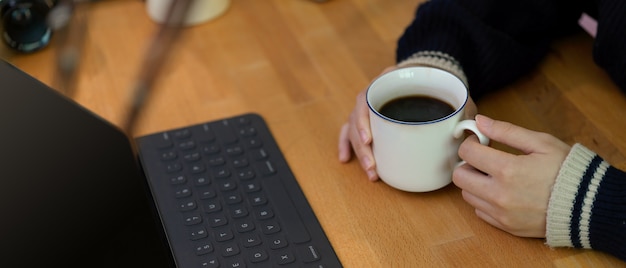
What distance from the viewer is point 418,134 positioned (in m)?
0.80

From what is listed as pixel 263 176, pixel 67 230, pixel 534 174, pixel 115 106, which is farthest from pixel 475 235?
pixel 115 106

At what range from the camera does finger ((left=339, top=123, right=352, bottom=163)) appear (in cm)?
93

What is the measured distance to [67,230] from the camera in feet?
2.30

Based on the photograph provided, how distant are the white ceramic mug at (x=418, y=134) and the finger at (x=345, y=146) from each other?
0.06m

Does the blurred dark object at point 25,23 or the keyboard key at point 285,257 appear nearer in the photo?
the keyboard key at point 285,257

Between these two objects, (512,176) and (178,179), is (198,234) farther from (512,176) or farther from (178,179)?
(512,176)

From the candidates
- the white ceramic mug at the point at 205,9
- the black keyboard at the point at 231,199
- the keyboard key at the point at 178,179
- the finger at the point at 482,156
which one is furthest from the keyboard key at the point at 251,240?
the white ceramic mug at the point at 205,9

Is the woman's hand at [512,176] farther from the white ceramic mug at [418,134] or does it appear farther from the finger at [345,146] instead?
the finger at [345,146]

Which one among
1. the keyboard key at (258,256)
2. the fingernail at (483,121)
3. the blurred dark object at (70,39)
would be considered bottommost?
the keyboard key at (258,256)

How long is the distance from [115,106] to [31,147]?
0.32 meters

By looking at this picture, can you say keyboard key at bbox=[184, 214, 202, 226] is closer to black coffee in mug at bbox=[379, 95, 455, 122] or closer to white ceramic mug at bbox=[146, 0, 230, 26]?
black coffee in mug at bbox=[379, 95, 455, 122]

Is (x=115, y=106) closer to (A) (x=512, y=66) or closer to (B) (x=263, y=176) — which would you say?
(B) (x=263, y=176)

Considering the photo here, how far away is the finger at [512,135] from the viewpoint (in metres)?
0.81

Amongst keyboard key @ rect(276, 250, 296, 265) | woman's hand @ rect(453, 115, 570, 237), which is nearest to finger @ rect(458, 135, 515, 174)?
woman's hand @ rect(453, 115, 570, 237)
